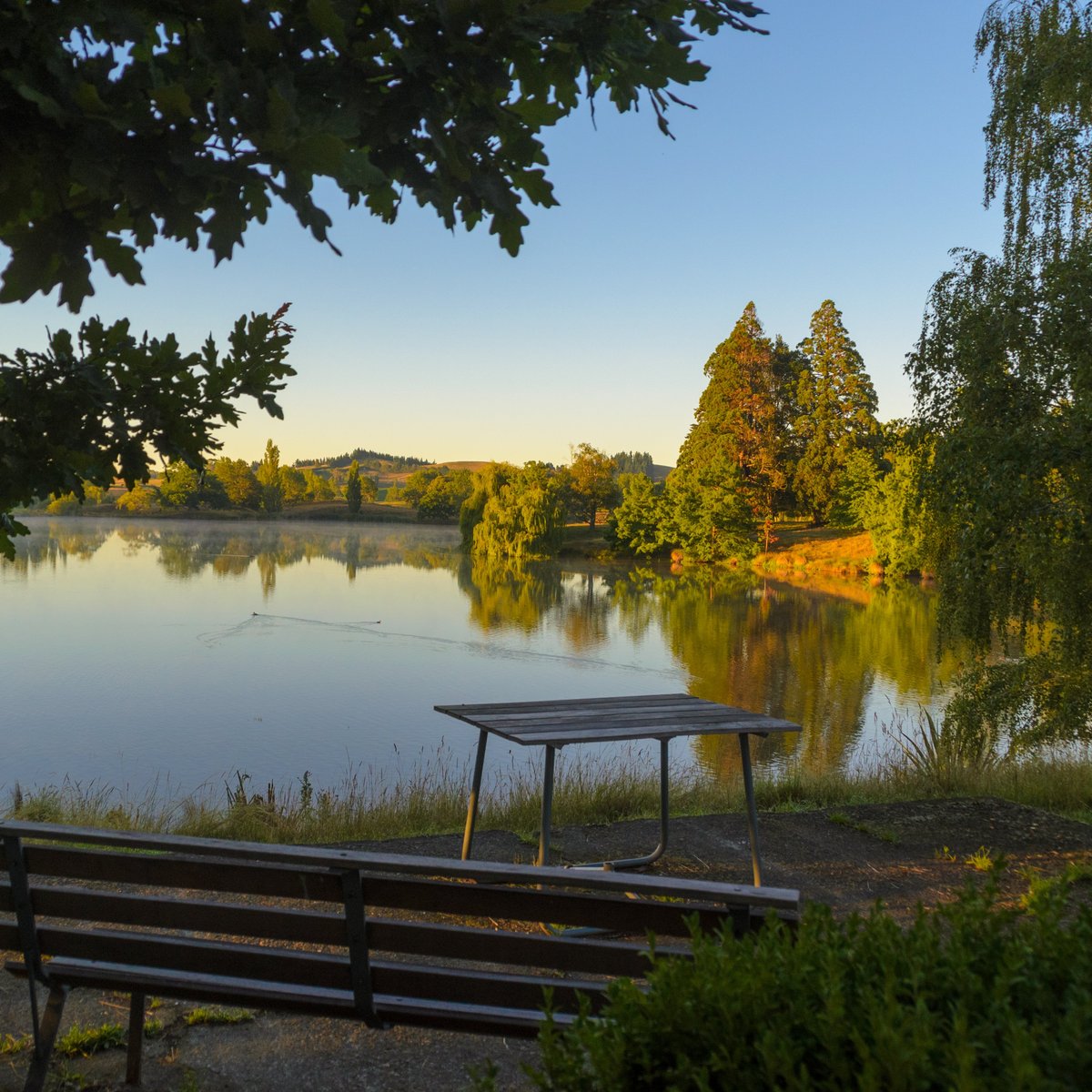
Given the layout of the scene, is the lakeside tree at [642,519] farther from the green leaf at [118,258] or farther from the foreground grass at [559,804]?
the green leaf at [118,258]

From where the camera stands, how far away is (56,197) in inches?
69.7

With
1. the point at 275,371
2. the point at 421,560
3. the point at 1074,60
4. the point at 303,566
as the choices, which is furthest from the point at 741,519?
the point at 275,371

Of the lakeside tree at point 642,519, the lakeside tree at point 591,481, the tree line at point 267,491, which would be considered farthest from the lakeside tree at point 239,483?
the lakeside tree at point 642,519

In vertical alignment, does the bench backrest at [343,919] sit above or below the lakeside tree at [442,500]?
below

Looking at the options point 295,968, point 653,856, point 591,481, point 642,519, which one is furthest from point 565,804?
point 591,481

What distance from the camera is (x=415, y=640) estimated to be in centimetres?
2705

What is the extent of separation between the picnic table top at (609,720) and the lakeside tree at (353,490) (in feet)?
352

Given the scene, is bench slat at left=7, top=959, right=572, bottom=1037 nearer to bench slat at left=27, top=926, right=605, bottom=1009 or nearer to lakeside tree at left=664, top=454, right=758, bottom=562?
bench slat at left=27, top=926, right=605, bottom=1009

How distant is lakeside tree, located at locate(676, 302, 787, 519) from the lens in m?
52.6

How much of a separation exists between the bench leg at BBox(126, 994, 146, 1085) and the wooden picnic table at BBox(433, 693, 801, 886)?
159cm

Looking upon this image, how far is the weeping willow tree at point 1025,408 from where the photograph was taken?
321 inches

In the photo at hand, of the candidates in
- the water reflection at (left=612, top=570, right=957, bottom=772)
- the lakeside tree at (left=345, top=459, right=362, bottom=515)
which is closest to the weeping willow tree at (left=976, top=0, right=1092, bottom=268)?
the water reflection at (left=612, top=570, right=957, bottom=772)

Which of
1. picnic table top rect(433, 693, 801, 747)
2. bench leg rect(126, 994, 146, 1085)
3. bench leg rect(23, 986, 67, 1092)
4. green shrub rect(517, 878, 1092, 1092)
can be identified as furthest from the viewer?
picnic table top rect(433, 693, 801, 747)

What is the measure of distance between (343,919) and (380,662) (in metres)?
21.6
